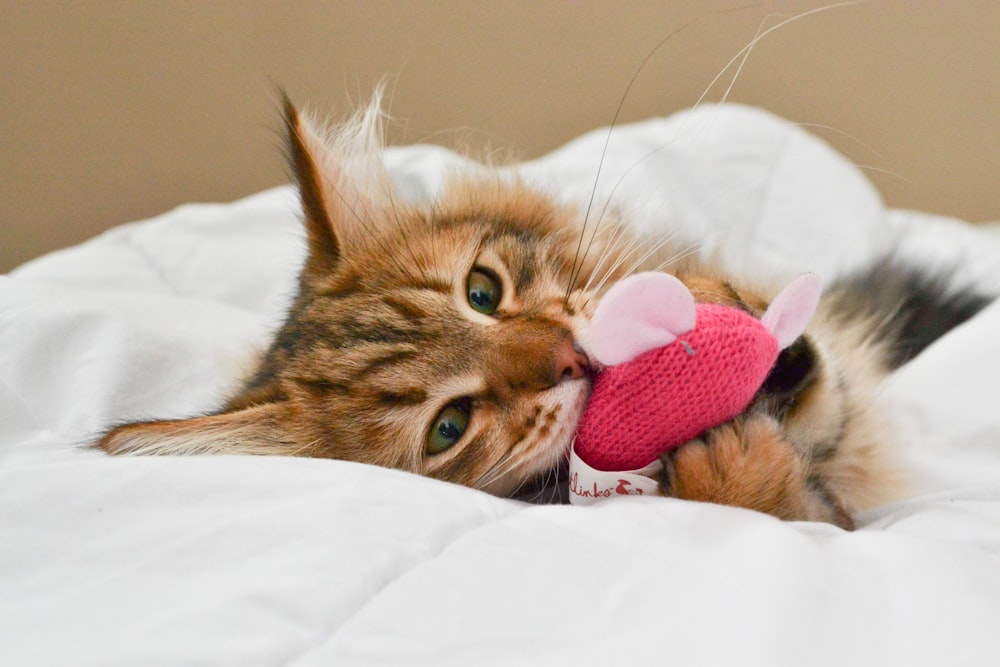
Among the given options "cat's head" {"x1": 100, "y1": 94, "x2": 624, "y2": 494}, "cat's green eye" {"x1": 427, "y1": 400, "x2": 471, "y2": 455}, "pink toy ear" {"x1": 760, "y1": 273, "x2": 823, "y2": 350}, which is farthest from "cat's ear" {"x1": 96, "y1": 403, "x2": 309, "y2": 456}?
"pink toy ear" {"x1": 760, "y1": 273, "x2": 823, "y2": 350}

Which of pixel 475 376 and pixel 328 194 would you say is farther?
pixel 328 194

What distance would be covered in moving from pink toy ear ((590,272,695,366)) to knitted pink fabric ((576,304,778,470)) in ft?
0.05

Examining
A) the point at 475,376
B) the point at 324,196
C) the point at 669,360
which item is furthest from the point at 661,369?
the point at 324,196

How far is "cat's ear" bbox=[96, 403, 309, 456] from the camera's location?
3.31ft

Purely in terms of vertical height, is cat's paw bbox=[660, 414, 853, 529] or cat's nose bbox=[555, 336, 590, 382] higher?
cat's nose bbox=[555, 336, 590, 382]

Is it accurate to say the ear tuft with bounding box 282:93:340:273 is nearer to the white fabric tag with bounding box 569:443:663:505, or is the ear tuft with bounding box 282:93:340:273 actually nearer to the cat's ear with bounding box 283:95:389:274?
the cat's ear with bounding box 283:95:389:274

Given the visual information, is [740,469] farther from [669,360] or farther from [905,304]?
[905,304]

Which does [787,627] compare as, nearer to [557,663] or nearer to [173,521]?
[557,663]

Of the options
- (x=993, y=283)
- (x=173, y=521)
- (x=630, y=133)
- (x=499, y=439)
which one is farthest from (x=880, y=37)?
(x=173, y=521)

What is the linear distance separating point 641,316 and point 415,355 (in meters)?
0.35

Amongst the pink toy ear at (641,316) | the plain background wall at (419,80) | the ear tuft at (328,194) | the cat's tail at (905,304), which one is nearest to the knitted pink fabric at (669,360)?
the pink toy ear at (641,316)

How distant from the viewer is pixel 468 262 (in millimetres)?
1234

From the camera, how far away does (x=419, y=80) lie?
2.94 meters

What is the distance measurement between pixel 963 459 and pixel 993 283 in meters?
0.78
